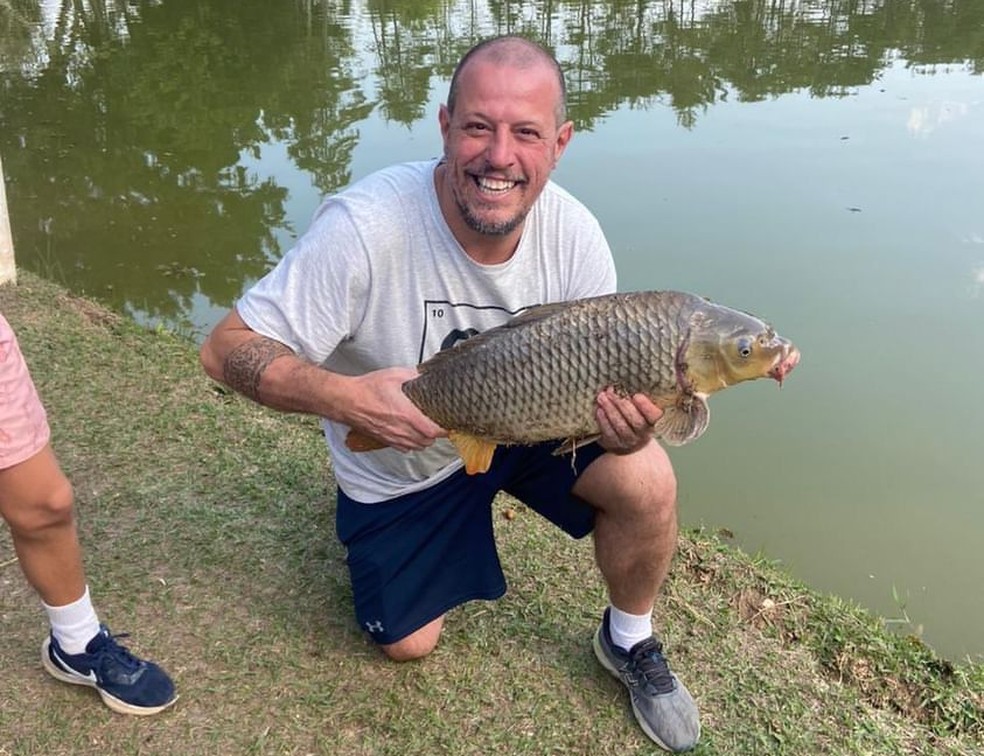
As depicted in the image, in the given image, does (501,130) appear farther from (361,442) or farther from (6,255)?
(6,255)

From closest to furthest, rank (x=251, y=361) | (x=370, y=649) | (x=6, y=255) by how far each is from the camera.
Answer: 1. (x=251, y=361)
2. (x=370, y=649)
3. (x=6, y=255)

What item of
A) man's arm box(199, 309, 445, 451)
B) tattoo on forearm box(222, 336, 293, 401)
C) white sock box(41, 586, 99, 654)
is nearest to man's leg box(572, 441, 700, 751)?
man's arm box(199, 309, 445, 451)

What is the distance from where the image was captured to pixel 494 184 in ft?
6.93

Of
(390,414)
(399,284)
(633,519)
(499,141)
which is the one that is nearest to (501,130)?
(499,141)

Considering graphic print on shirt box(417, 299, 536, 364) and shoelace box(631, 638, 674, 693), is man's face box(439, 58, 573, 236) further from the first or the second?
shoelace box(631, 638, 674, 693)

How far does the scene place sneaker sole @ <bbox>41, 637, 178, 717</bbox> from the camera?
2250mm

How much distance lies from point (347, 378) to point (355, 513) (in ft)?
2.03

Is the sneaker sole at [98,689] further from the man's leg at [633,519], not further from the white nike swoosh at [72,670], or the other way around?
the man's leg at [633,519]

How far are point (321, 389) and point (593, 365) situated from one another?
61 centimetres

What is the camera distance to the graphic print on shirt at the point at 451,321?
7.40ft

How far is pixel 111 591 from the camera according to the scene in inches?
A: 106

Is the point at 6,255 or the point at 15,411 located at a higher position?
the point at 15,411

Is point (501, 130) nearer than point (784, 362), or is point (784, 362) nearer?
point (784, 362)

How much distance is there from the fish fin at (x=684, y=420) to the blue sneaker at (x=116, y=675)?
4.68 feet
